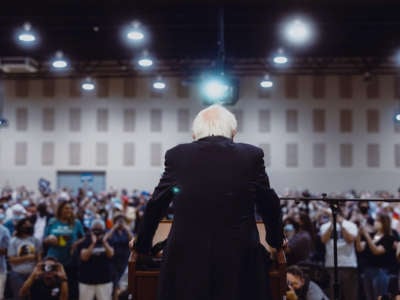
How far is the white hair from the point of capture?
7.56 feet

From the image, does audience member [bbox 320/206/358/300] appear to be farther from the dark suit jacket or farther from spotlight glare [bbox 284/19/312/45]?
spotlight glare [bbox 284/19/312/45]

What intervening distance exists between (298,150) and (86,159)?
8600 mm

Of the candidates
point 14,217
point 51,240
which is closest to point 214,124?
point 51,240

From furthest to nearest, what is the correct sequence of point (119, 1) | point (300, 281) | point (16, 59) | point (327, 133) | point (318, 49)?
point (327, 133) < point (16, 59) < point (318, 49) < point (119, 1) < point (300, 281)

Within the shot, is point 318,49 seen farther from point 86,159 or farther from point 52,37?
point 86,159

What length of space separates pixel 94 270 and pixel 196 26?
747cm

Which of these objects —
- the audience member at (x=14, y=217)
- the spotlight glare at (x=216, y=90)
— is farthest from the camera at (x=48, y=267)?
the spotlight glare at (x=216, y=90)

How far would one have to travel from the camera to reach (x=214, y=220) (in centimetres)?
215

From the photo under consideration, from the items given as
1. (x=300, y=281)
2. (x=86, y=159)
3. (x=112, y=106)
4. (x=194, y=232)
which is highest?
(x=112, y=106)

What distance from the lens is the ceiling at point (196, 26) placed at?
10.6 m

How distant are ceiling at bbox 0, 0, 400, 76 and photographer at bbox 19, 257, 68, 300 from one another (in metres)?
5.94

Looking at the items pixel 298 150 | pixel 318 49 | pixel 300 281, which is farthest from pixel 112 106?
pixel 300 281

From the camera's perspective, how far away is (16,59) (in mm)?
18500

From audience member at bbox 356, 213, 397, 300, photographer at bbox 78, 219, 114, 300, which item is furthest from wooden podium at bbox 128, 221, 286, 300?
audience member at bbox 356, 213, 397, 300
